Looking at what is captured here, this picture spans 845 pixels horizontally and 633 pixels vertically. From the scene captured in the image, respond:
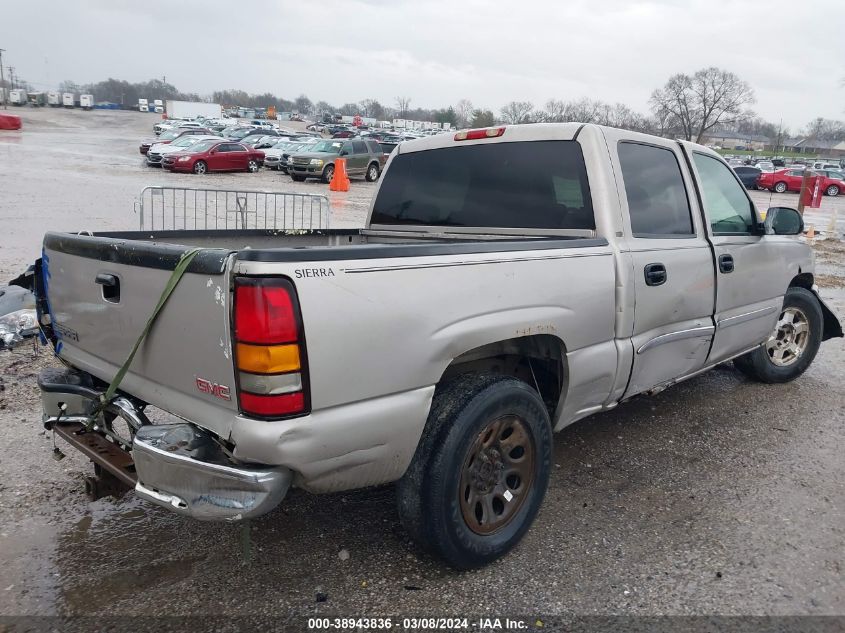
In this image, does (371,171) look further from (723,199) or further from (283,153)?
(723,199)

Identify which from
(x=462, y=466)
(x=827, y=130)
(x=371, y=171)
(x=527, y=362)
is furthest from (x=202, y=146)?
(x=827, y=130)

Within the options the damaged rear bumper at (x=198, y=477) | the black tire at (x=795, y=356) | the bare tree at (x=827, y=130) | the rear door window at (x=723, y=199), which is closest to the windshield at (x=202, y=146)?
the black tire at (x=795, y=356)

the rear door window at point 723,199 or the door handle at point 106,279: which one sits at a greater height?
the rear door window at point 723,199

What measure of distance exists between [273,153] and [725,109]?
257 feet

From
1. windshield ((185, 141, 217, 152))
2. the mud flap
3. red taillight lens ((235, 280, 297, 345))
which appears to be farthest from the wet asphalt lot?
windshield ((185, 141, 217, 152))

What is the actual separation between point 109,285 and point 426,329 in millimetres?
1345

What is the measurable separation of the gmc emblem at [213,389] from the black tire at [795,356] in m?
4.71

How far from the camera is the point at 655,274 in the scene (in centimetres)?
364

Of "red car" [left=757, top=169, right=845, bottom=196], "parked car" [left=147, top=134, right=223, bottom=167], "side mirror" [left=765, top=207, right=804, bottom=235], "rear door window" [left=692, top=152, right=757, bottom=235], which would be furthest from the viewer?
"red car" [left=757, top=169, right=845, bottom=196]

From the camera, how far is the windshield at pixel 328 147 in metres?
27.4

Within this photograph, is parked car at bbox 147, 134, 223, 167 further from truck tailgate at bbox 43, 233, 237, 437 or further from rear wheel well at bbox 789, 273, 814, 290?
truck tailgate at bbox 43, 233, 237, 437

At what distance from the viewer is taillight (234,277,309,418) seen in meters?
2.17

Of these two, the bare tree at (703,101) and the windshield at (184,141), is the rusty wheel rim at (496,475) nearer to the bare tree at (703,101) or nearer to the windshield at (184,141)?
the windshield at (184,141)

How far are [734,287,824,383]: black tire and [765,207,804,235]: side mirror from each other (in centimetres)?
73
